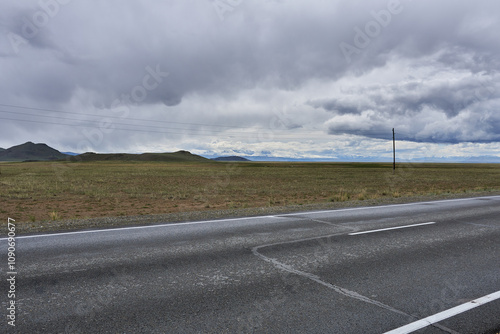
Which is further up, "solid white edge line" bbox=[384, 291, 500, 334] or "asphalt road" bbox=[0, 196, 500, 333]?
"asphalt road" bbox=[0, 196, 500, 333]

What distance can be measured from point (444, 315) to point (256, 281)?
238cm

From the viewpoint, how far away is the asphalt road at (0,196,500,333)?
11.6ft

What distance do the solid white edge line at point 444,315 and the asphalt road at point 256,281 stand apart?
0.07ft

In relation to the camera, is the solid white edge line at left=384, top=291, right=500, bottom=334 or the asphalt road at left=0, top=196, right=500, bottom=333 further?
the asphalt road at left=0, top=196, right=500, bottom=333

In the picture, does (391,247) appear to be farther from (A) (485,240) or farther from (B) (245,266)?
(B) (245,266)

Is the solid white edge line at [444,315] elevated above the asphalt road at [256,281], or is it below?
below

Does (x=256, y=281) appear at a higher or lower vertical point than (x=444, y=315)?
higher

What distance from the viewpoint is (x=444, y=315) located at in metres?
3.74

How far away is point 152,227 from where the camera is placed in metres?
8.64

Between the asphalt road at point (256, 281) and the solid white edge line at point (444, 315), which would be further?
the asphalt road at point (256, 281)

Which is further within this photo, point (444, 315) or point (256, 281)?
point (256, 281)

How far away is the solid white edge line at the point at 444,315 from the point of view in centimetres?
342

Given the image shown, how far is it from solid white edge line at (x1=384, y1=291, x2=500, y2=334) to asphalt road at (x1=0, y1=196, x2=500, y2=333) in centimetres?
2

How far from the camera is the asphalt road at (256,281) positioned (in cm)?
353
